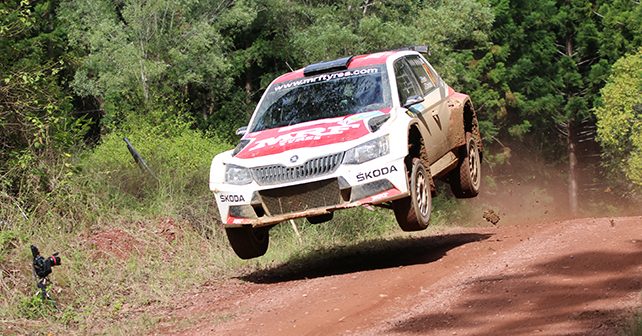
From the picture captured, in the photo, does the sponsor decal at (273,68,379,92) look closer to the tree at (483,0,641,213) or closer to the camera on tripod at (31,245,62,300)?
the camera on tripod at (31,245,62,300)

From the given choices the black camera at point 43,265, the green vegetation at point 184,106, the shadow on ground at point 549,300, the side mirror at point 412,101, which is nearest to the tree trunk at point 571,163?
the green vegetation at point 184,106

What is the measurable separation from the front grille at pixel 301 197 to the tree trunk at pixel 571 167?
212 ft

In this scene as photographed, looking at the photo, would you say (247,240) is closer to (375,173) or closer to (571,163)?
(375,173)

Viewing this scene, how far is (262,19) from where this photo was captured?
58.1 meters

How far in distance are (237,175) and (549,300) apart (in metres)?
3.95

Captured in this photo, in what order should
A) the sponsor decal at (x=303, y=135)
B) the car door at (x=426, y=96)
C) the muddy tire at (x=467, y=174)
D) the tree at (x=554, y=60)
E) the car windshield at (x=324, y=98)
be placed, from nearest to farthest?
the sponsor decal at (x=303, y=135) → the car windshield at (x=324, y=98) → the car door at (x=426, y=96) → the muddy tire at (x=467, y=174) → the tree at (x=554, y=60)

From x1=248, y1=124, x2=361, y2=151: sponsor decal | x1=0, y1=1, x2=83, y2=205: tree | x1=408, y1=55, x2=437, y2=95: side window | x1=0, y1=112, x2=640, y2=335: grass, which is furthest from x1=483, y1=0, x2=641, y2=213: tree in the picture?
x1=248, y1=124, x2=361, y2=151: sponsor decal

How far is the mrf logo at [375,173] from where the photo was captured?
36.7 feet

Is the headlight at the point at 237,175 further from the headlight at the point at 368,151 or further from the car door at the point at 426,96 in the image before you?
the car door at the point at 426,96

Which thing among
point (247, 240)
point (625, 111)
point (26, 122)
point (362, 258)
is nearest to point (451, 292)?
point (247, 240)

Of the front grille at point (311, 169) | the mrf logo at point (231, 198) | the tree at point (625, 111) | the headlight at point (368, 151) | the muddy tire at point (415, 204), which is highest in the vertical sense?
the headlight at point (368, 151)

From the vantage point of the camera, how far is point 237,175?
1157 cm

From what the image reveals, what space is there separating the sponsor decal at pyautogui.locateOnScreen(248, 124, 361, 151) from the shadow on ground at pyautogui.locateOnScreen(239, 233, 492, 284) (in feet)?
5.42

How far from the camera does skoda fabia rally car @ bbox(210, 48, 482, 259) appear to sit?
11219 millimetres
